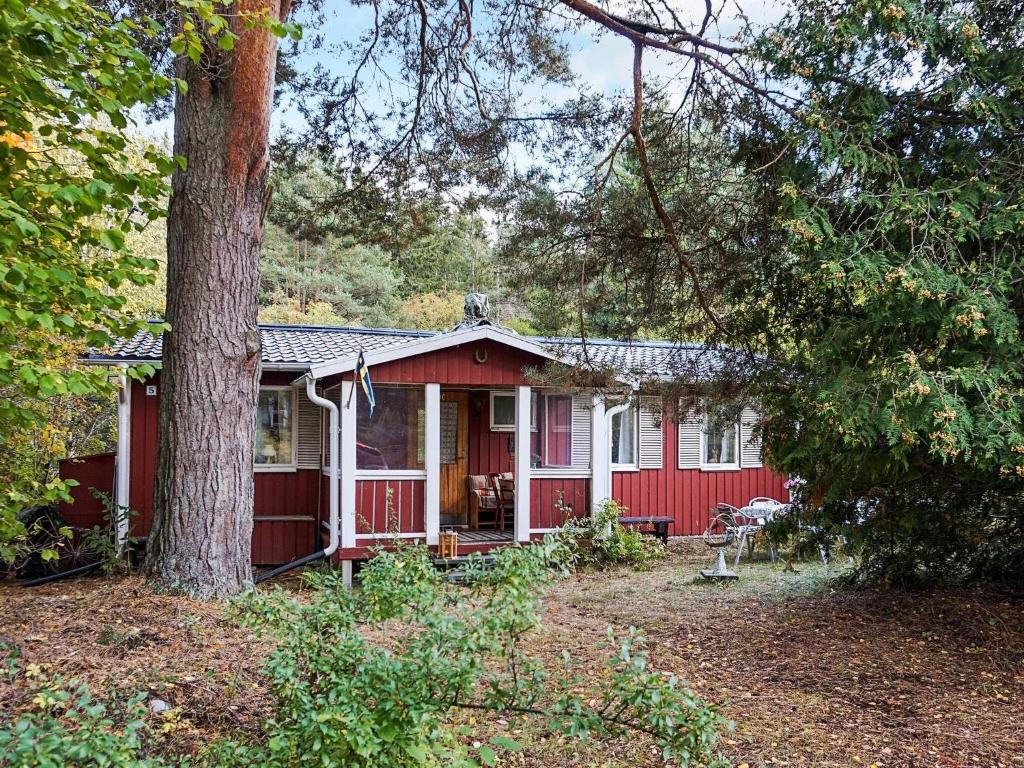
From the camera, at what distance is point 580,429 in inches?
422

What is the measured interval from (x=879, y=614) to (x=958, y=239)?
3.93 meters

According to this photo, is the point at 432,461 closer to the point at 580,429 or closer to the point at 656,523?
the point at 580,429

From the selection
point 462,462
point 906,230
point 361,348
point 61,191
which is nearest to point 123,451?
point 361,348

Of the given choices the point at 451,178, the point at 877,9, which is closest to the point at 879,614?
the point at 877,9

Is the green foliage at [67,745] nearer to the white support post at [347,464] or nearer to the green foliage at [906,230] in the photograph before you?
the green foliage at [906,230]

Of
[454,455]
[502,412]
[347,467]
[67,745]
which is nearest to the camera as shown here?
[67,745]

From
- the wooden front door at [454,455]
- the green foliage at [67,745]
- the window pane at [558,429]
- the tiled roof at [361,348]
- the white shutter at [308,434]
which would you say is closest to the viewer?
the green foliage at [67,745]

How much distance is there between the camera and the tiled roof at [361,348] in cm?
737

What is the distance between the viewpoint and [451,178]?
A: 348 inches

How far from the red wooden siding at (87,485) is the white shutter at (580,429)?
6.15m

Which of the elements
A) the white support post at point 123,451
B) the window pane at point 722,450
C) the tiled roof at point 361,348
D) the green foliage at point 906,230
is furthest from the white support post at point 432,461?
the window pane at point 722,450

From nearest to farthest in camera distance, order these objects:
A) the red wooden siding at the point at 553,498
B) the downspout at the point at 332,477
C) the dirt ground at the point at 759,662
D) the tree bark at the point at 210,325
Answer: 1. the dirt ground at the point at 759,662
2. the tree bark at the point at 210,325
3. the downspout at the point at 332,477
4. the red wooden siding at the point at 553,498

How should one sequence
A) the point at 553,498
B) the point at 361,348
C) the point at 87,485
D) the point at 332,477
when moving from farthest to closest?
the point at 553,498
the point at 361,348
the point at 87,485
the point at 332,477

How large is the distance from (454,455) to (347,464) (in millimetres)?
2925
